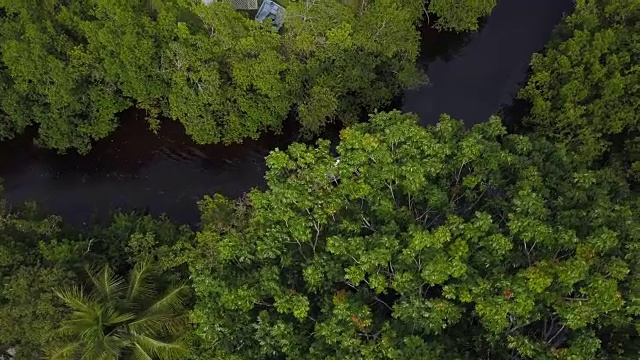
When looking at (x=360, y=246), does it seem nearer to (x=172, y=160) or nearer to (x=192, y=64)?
(x=192, y=64)

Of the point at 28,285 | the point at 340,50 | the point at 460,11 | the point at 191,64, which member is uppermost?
the point at 460,11

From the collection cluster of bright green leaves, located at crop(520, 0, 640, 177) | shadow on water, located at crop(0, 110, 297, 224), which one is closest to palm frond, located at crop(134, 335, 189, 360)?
shadow on water, located at crop(0, 110, 297, 224)

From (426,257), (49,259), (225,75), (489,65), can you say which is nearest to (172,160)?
(225,75)

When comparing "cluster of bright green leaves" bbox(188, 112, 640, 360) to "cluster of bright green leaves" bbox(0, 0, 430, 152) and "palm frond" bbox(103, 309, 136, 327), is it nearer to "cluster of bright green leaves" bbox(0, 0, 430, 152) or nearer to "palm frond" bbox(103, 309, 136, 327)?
"palm frond" bbox(103, 309, 136, 327)

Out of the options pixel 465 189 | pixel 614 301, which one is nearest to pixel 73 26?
pixel 465 189

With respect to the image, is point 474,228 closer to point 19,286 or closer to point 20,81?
point 19,286

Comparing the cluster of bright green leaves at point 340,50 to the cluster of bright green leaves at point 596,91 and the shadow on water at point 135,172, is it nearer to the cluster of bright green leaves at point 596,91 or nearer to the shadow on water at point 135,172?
the shadow on water at point 135,172
